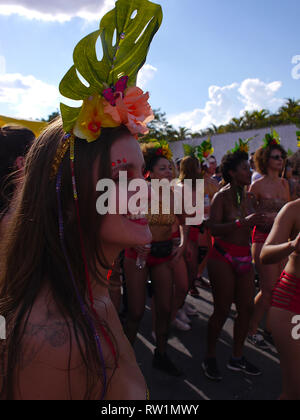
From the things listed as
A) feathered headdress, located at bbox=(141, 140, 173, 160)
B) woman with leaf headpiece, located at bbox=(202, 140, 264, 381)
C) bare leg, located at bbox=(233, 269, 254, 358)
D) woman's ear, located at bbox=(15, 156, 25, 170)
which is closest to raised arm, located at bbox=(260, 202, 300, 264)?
woman with leaf headpiece, located at bbox=(202, 140, 264, 381)

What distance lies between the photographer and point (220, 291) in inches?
129

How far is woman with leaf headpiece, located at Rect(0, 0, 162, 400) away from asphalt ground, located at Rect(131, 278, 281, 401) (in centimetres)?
217

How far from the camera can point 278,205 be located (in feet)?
14.8

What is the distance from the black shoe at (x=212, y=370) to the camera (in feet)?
10.7

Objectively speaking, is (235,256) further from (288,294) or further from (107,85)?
(107,85)

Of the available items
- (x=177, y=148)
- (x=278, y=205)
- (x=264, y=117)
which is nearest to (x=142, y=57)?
(x=278, y=205)

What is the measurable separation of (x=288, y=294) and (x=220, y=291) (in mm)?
1145

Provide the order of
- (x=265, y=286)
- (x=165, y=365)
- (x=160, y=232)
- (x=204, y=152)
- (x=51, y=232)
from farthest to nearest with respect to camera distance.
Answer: (x=204, y=152), (x=265, y=286), (x=160, y=232), (x=165, y=365), (x=51, y=232)

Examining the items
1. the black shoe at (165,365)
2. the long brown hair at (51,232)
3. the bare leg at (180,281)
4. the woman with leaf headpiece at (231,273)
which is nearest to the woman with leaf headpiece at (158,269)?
the black shoe at (165,365)

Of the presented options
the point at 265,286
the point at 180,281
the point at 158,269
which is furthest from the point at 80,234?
the point at 265,286

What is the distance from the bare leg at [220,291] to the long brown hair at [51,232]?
230 centimetres

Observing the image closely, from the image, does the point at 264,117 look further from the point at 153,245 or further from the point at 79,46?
the point at 79,46

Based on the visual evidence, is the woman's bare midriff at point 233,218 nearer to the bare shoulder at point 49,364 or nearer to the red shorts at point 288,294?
the red shorts at point 288,294

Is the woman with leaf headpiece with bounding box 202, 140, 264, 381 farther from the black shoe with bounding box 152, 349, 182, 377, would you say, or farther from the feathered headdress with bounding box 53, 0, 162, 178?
the feathered headdress with bounding box 53, 0, 162, 178
